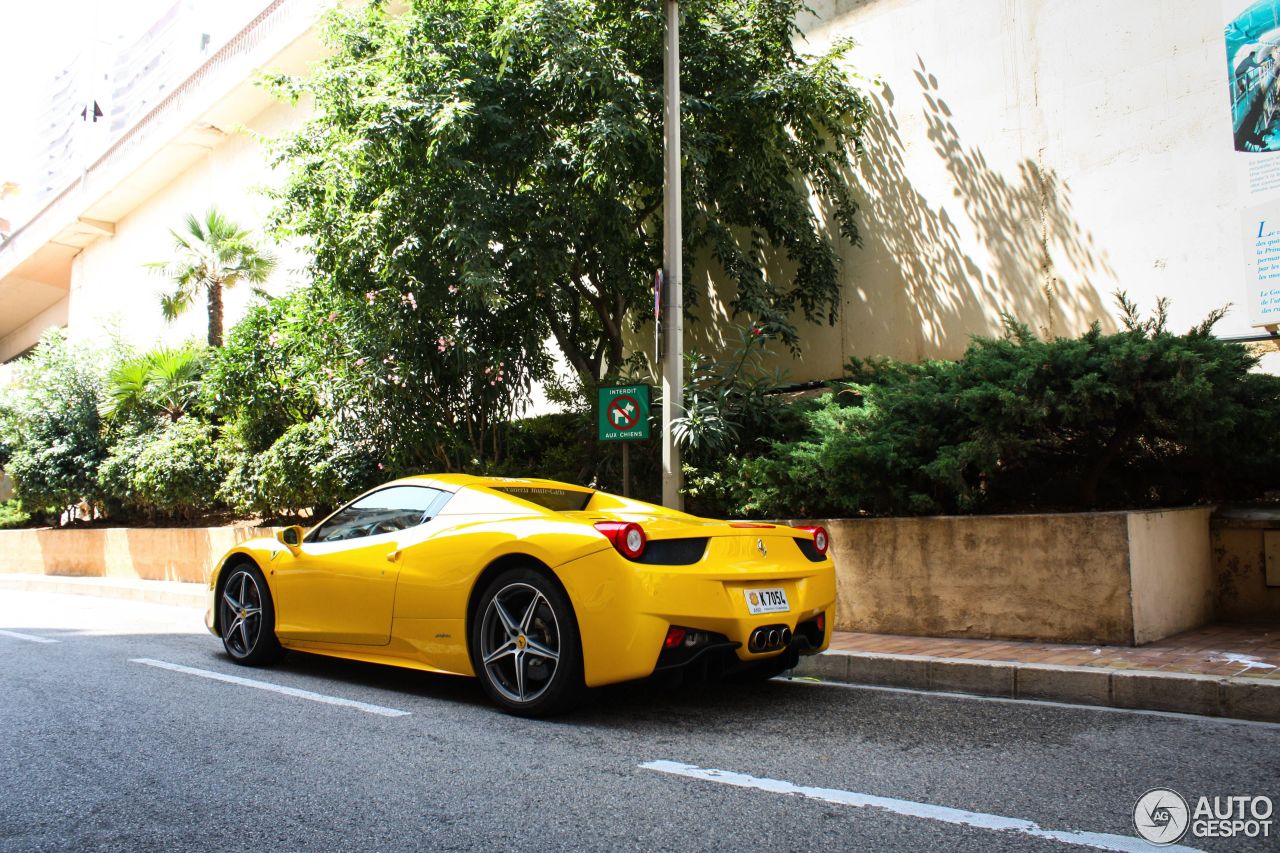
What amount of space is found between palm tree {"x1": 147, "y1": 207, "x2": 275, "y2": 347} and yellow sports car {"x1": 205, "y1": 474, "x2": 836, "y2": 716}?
15.0 meters

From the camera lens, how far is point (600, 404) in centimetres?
825

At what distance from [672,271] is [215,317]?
13908 millimetres

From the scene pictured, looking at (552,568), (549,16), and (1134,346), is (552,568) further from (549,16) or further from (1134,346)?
(549,16)

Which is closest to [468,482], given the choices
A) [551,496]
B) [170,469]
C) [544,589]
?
[551,496]

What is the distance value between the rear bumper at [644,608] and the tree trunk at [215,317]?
16.7 meters

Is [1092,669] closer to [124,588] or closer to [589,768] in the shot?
[589,768]

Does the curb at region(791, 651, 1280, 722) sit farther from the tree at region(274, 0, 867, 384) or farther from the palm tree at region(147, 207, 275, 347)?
the palm tree at region(147, 207, 275, 347)

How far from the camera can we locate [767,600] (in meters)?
4.69

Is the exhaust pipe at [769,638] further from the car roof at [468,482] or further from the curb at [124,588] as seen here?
the curb at [124,588]

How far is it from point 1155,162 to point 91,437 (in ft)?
59.2

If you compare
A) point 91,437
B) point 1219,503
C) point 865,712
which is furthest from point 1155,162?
point 91,437

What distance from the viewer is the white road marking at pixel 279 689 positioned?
491cm

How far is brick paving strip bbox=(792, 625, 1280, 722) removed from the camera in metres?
4.69

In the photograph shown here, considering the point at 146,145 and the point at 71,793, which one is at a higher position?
the point at 146,145
